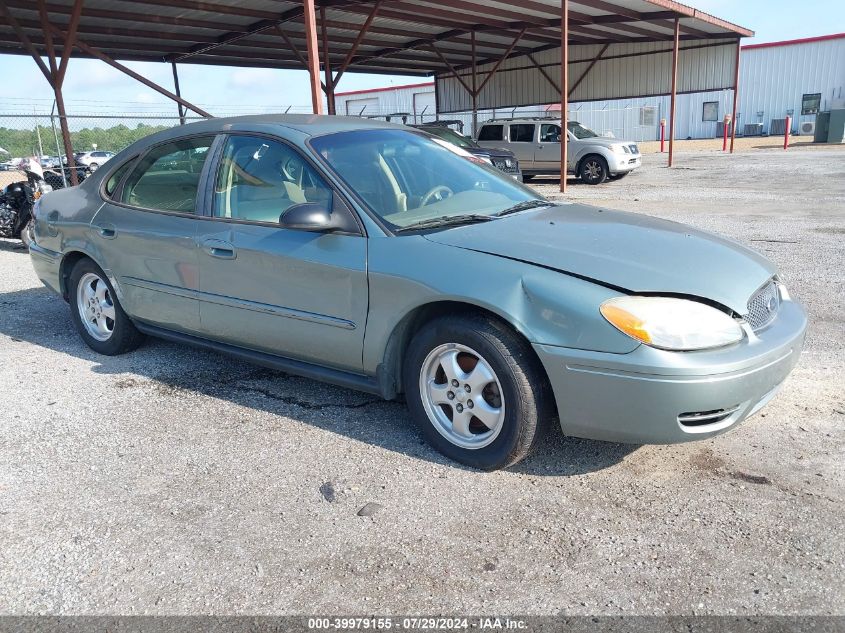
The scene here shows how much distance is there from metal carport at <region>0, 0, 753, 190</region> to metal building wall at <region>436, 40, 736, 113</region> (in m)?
0.04

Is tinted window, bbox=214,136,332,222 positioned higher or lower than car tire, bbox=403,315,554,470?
higher

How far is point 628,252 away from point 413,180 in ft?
4.23

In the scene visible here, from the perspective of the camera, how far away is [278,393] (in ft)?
13.5

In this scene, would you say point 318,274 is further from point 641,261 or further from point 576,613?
point 576,613

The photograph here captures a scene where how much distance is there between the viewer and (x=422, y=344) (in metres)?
3.15

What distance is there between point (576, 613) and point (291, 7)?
623 inches

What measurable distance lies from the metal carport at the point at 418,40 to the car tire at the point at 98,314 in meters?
6.11

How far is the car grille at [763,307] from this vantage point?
294 cm

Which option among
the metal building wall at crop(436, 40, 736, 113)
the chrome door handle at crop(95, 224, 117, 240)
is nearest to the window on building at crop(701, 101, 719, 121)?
the metal building wall at crop(436, 40, 736, 113)

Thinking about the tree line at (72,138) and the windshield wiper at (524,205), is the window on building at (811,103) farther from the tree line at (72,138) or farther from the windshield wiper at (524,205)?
the windshield wiper at (524,205)

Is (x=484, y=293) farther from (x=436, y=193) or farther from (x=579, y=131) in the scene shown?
(x=579, y=131)

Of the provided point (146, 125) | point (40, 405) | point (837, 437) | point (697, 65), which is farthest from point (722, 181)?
point (40, 405)

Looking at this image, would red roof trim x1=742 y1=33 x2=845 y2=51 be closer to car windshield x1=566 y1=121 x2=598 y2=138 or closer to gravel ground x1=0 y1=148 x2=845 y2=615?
car windshield x1=566 y1=121 x2=598 y2=138

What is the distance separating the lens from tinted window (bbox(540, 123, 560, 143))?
64.7 feet
